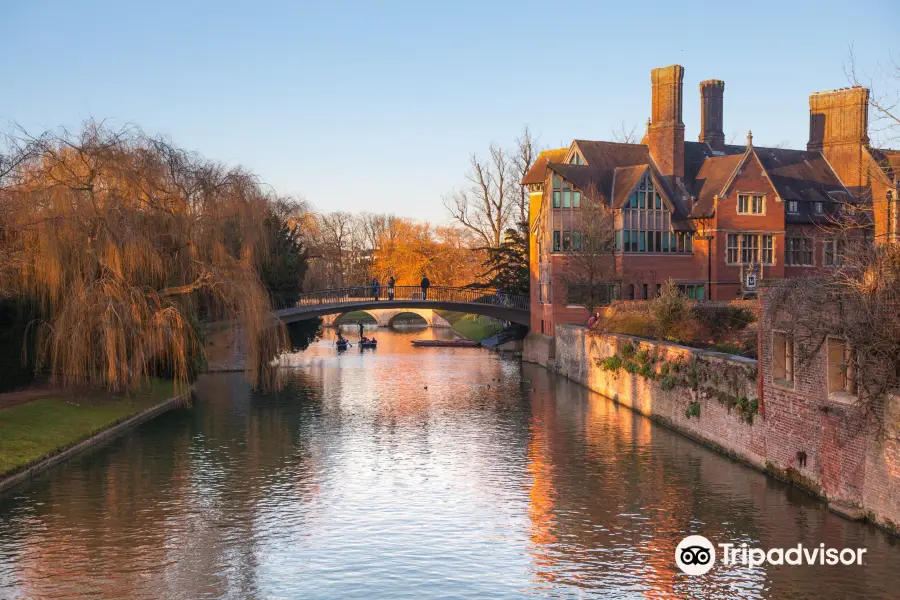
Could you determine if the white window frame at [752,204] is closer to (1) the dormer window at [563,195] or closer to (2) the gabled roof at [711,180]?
(2) the gabled roof at [711,180]

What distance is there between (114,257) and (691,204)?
3931 cm

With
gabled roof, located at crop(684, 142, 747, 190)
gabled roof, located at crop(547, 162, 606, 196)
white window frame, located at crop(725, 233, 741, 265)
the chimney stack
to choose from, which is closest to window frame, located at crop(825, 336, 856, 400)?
gabled roof, located at crop(547, 162, 606, 196)

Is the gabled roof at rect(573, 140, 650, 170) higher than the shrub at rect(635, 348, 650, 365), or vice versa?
the gabled roof at rect(573, 140, 650, 170)

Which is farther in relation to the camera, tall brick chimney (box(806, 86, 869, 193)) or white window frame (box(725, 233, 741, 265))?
tall brick chimney (box(806, 86, 869, 193))

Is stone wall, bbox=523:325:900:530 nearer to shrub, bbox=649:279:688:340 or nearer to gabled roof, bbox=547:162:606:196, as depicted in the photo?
shrub, bbox=649:279:688:340

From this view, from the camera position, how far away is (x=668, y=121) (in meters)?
59.7

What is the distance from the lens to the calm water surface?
54.9 feet

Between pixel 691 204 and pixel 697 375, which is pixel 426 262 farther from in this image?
pixel 697 375

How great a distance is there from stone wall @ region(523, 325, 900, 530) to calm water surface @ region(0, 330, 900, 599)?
A: 669mm

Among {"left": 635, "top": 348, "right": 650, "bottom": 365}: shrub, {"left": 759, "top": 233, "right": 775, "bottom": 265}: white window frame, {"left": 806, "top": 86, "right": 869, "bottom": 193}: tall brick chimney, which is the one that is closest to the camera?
{"left": 635, "top": 348, "right": 650, "bottom": 365}: shrub

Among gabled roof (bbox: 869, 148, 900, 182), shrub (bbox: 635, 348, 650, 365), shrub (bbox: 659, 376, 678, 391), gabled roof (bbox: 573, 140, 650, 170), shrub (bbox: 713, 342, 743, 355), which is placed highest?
gabled roof (bbox: 573, 140, 650, 170)

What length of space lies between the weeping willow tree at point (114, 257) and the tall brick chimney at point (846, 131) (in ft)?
138

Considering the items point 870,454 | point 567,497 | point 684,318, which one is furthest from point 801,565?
point 684,318

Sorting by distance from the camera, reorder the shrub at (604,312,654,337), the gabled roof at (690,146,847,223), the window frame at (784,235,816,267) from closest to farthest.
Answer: the shrub at (604,312,654,337)
the gabled roof at (690,146,847,223)
the window frame at (784,235,816,267)
